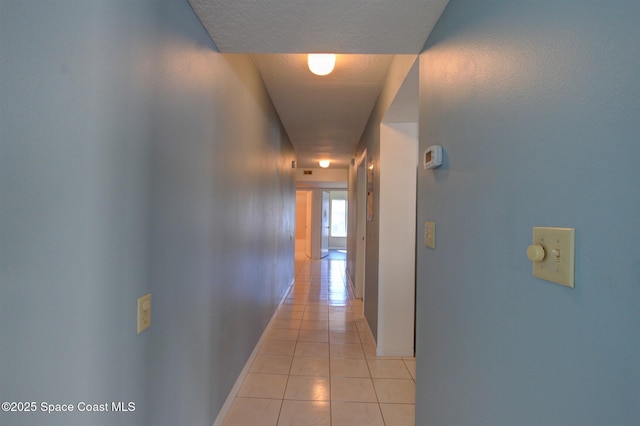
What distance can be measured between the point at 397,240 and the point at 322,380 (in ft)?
4.44

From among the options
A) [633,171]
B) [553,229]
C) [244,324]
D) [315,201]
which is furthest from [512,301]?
[315,201]

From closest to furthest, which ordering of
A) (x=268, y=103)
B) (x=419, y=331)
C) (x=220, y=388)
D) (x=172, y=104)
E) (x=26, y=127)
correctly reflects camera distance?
(x=26, y=127) → (x=172, y=104) → (x=419, y=331) → (x=220, y=388) → (x=268, y=103)

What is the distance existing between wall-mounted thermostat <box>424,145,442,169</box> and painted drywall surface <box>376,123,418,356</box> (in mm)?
1276

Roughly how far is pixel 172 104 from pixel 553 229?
1.28 metres

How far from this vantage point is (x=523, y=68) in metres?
0.69

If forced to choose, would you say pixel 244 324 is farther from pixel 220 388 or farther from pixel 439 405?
pixel 439 405

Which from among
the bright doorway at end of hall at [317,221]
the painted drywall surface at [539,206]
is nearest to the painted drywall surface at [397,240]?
the painted drywall surface at [539,206]

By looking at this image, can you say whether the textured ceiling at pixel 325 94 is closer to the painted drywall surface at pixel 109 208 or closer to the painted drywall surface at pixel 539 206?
the painted drywall surface at pixel 109 208

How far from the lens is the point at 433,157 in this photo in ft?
4.06

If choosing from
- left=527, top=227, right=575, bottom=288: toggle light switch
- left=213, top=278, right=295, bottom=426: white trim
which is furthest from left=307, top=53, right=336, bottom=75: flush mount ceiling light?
left=213, top=278, right=295, bottom=426: white trim

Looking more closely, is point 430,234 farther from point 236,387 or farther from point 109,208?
point 236,387

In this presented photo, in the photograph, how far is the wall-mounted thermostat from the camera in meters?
1.20

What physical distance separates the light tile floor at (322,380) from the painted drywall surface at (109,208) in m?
0.48

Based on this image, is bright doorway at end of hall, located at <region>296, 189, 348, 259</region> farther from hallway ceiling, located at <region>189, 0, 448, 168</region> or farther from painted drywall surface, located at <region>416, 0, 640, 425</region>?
painted drywall surface, located at <region>416, 0, 640, 425</region>
